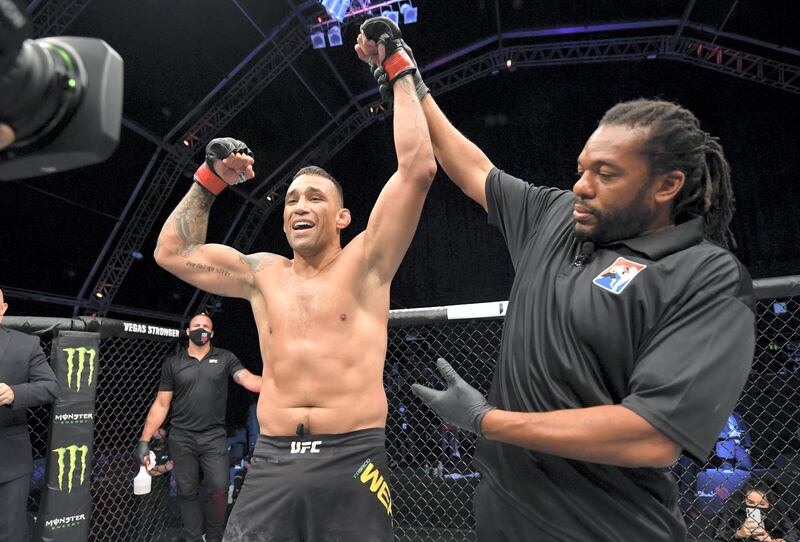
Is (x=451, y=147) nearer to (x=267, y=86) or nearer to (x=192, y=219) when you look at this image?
(x=192, y=219)

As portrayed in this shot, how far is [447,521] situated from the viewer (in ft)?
11.3

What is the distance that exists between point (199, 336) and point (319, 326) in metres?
2.76

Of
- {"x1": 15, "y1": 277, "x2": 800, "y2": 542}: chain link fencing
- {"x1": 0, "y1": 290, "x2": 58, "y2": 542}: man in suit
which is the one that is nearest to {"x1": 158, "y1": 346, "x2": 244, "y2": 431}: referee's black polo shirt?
{"x1": 15, "y1": 277, "x2": 800, "y2": 542}: chain link fencing

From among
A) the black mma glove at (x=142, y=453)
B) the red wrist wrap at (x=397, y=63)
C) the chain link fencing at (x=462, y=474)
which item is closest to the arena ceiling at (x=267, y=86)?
the chain link fencing at (x=462, y=474)

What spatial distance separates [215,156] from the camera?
189cm

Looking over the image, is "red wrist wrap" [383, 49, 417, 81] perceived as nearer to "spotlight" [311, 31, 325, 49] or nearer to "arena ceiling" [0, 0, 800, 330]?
"arena ceiling" [0, 0, 800, 330]

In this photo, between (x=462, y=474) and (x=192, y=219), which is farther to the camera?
(x=462, y=474)

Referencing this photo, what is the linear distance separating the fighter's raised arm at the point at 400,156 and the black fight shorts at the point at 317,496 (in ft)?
1.99

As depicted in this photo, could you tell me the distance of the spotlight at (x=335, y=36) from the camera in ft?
25.2

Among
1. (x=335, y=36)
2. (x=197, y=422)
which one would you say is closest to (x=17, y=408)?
(x=197, y=422)

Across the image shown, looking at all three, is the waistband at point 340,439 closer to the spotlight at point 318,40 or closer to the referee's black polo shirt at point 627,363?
the referee's black polo shirt at point 627,363

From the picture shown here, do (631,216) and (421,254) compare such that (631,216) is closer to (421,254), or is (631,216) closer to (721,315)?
(721,315)

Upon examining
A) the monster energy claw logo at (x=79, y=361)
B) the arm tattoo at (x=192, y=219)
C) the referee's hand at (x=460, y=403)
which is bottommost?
the monster energy claw logo at (x=79, y=361)

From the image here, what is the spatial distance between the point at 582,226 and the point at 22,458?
8.38ft
